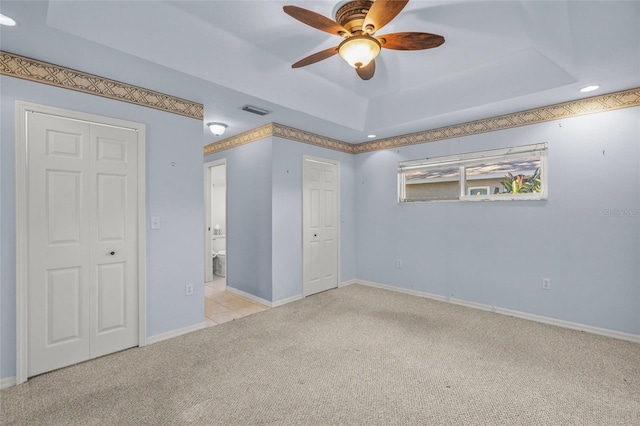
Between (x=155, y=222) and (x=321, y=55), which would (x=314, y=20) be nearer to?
(x=321, y=55)

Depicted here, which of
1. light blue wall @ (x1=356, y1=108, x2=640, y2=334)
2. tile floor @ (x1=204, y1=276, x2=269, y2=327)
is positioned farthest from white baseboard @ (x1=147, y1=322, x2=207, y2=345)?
light blue wall @ (x1=356, y1=108, x2=640, y2=334)

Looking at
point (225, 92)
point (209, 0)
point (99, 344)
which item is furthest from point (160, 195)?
point (209, 0)

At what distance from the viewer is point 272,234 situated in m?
4.12

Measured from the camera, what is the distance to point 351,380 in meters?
2.34

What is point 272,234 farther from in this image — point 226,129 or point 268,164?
point 226,129

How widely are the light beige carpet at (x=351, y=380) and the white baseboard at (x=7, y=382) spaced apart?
0.35ft

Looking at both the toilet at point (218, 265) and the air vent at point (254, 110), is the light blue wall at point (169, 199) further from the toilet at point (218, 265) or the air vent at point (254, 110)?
the toilet at point (218, 265)

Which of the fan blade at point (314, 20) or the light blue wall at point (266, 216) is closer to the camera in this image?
the fan blade at point (314, 20)

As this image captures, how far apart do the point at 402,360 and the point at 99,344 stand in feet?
8.98

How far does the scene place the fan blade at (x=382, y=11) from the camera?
1706 millimetres

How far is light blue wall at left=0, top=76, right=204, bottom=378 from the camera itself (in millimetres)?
2703

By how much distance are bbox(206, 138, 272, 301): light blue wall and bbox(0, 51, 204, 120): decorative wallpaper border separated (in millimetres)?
1150

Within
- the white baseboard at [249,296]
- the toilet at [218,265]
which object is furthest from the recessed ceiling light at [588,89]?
the toilet at [218,265]

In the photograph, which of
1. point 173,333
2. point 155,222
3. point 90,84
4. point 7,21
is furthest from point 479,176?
point 7,21
